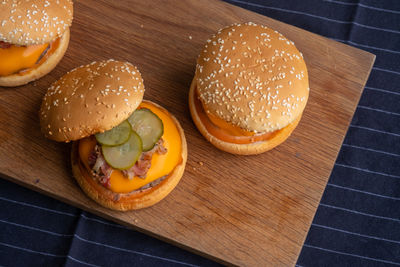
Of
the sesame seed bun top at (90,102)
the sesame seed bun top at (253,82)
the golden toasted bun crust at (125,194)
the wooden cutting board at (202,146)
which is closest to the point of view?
the sesame seed bun top at (90,102)

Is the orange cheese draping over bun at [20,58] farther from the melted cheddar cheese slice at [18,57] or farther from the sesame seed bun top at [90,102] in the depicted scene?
the sesame seed bun top at [90,102]

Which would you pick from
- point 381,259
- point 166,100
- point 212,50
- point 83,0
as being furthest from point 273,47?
point 381,259

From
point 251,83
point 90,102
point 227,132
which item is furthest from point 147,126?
point 251,83

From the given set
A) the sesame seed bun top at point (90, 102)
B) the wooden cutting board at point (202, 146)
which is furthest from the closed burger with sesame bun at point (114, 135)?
the wooden cutting board at point (202, 146)

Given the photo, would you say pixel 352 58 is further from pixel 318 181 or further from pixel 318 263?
pixel 318 263

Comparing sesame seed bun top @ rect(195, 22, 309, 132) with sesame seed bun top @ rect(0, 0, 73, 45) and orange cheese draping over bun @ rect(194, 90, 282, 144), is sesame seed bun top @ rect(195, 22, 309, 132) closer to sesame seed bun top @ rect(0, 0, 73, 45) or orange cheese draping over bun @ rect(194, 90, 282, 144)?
orange cheese draping over bun @ rect(194, 90, 282, 144)

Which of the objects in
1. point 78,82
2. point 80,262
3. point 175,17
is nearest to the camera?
point 78,82
